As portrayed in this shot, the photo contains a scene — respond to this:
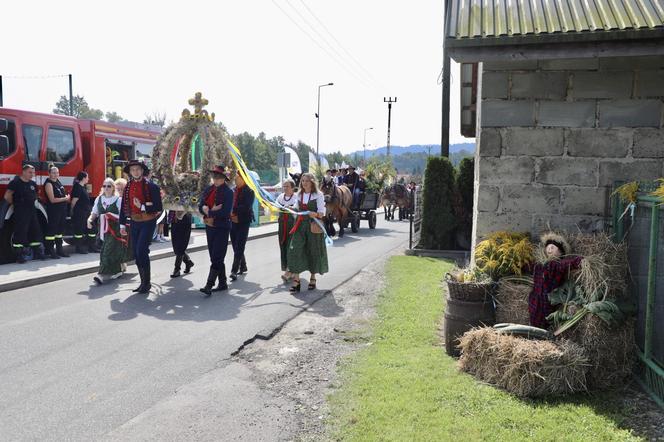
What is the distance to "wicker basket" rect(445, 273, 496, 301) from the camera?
5.30m

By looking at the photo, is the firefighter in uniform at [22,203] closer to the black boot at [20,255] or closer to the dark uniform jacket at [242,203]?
the black boot at [20,255]

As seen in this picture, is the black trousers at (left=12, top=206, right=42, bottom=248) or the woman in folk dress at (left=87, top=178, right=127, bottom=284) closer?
the woman in folk dress at (left=87, top=178, right=127, bottom=284)

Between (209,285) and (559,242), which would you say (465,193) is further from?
(559,242)

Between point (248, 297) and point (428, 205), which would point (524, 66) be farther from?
point (428, 205)

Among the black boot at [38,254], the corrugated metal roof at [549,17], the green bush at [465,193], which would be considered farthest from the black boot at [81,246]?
the corrugated metal roof at [549,17]

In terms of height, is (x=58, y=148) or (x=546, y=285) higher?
(x=58, y=148)

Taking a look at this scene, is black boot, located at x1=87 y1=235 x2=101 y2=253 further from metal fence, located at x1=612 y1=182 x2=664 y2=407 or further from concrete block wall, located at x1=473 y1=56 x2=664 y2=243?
metal fence, located at x1=612 y1=182 x2=664 y2=407

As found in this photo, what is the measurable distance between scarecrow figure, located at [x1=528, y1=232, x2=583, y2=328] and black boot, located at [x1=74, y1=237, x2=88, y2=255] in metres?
10.7

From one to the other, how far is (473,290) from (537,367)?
116cm

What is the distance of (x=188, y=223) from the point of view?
10109 mm

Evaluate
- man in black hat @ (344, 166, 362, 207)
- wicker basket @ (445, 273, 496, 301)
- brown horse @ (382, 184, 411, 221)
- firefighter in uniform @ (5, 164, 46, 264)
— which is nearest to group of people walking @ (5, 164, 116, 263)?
firefighter in uniform @ (5, 164, 46, 264)

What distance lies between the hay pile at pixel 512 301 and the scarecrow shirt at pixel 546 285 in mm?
188

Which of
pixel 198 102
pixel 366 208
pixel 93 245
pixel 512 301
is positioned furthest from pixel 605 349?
pixel 366 208

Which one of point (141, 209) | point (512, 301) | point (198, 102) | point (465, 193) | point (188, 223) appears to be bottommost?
point (512, 301)
